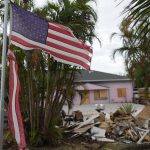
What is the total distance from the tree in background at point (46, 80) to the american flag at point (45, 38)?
13.5ft

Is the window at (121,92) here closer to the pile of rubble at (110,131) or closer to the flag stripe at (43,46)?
the pile of rubble at (110,131)

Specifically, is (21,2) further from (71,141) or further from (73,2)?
(71,141)

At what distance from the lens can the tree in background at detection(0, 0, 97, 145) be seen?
43.3 ft

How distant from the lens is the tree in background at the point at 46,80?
13.2 meters

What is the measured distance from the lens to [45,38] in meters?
8.01

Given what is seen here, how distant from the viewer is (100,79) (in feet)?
189

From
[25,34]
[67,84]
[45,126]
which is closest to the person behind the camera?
[25,34]

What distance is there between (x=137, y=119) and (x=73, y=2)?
726cm

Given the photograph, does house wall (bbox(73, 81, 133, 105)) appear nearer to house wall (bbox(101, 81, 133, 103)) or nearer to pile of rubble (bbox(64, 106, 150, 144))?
house wall (bbox(101, 81, 133, 103))

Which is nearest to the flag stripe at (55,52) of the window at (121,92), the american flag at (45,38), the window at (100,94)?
the american flag at (45,38)

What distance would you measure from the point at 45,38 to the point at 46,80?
587 cm

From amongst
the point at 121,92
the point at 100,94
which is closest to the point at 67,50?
the point at 100,94

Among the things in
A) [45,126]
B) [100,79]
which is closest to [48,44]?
[45,126]

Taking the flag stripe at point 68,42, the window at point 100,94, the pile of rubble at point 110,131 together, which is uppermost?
the window at point 100,94
